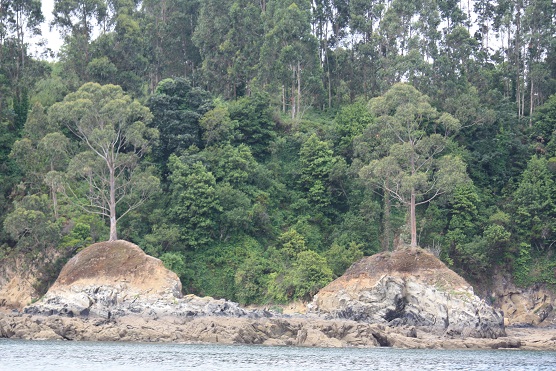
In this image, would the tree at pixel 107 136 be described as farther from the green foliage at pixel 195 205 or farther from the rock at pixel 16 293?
the rock at pixel 16 293

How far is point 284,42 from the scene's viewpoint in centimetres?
5816

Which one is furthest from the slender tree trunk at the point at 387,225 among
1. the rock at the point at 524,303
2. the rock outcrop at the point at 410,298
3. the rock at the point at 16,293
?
the rock at the point at 16,293

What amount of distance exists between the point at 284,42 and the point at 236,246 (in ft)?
52.2

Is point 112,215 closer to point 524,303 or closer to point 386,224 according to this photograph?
point 386,224

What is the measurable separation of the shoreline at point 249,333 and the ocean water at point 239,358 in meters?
1.10

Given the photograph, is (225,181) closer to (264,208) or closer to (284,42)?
(264,208)

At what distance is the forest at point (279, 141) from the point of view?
47062mm

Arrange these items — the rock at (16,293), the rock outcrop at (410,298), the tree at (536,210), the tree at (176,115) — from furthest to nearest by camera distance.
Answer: the tree at (176,115) < the tree at (536,210) < the rock at (16,293) < the rock outcrop at (410,298)

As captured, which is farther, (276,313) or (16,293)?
(16,293)

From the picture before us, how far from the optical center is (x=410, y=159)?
46594 millimetres

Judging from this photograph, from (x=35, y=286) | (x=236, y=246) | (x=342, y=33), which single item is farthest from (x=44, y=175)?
(x=342, y=33)

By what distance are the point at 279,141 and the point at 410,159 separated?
12128 millimetres

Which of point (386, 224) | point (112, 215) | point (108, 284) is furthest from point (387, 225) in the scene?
point (108, 284)

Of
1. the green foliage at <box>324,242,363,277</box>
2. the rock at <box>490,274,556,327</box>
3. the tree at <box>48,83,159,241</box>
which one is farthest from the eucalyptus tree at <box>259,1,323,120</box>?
the rock at <box>490,274,556,327</box>
